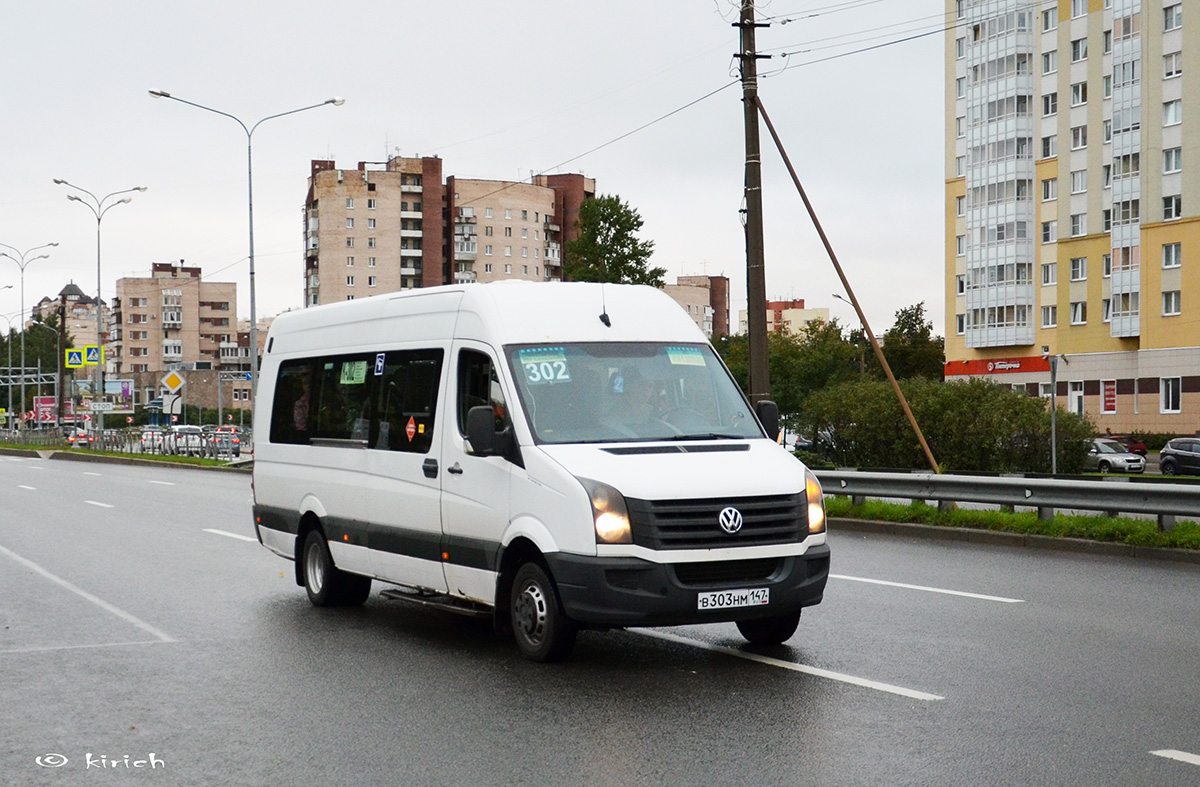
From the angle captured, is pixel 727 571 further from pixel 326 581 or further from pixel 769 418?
pixel 326 581

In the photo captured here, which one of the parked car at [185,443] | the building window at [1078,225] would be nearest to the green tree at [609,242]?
the building window at [1078,225]

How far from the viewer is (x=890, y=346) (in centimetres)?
11444

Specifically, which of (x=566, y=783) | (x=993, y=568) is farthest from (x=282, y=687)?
(x=993, y=568)

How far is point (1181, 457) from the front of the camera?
48.8 meters

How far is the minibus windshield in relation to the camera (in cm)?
848

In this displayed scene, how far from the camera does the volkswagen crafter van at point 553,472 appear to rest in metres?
7.75

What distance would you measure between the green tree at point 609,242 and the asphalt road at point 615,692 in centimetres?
7563

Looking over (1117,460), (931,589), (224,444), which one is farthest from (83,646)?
(1117,460)

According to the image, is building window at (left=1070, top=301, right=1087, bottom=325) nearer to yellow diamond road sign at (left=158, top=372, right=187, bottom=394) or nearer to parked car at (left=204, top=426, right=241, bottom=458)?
parked car at (left=204, top=426, right=241, bottom=458)

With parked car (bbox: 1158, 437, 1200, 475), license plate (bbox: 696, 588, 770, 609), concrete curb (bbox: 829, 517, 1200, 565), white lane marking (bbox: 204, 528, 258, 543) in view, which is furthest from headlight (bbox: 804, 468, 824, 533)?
parked car (bbox: 1158, 437, 1200, 475)

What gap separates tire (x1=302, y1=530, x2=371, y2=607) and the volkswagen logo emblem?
381 cm

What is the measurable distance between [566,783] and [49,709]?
3.19 metres

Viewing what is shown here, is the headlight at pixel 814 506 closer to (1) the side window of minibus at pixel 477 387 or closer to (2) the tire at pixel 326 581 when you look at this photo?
(1) the side window of minibus at pixel 477 387

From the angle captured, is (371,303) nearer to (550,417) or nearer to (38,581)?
(550,417)
